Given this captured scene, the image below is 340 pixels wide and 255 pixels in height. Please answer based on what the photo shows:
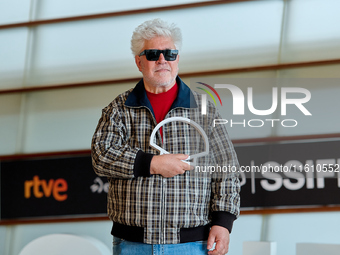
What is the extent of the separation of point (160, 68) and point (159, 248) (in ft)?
2.08

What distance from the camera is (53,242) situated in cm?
290

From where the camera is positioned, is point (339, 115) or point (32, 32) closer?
point (339, 115)

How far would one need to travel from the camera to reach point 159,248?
150 centimetres

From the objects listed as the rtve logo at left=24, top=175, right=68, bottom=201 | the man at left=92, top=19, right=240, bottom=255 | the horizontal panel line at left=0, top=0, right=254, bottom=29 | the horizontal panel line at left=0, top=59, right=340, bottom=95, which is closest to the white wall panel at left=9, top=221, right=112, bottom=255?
the rtve logo at left=24, top=175, right=68, bottom=201

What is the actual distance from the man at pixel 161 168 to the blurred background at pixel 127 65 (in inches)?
50.0

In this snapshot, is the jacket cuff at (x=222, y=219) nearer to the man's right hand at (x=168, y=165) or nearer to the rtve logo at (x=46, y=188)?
the man's right hand at (x=168, y=165)

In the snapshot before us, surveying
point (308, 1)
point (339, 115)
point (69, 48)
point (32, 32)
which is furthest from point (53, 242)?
point (308, 1)

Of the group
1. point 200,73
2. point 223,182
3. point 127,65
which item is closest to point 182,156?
point 223,182

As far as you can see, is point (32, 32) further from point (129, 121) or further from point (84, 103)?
point (129, 121)

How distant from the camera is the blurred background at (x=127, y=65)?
9.56 ft

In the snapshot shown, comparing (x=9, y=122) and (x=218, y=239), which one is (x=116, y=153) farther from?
(x=9, y=122)

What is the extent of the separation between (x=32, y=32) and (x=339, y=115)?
7.82 ft

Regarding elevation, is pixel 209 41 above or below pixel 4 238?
above

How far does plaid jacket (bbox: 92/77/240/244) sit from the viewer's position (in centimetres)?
151
